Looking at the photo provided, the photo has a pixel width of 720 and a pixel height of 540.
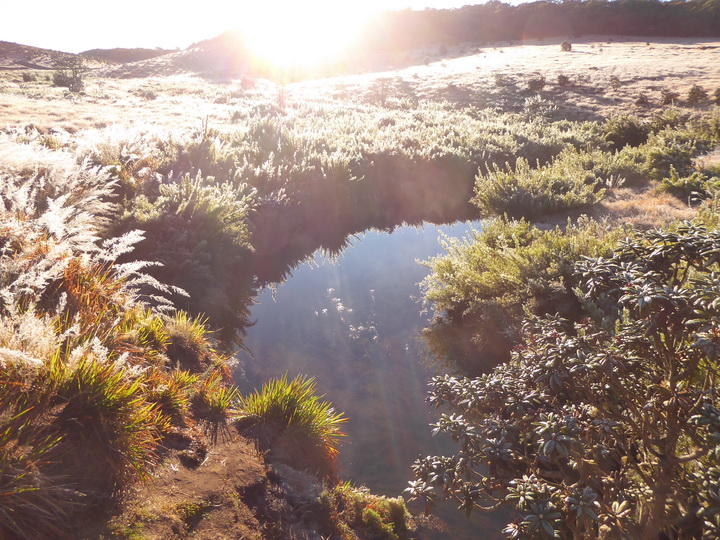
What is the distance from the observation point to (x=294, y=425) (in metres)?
4.14

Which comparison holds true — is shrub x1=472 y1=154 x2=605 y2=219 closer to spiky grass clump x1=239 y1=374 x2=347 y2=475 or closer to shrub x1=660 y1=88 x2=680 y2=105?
spiky grass clump x1=239 y1=374 x2=347 y2=475

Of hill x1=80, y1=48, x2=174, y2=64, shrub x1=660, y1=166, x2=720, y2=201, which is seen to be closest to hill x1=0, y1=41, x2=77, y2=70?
hill x1=80, y1=48, x2=174, y2=64

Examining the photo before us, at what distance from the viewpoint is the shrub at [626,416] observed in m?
2.12

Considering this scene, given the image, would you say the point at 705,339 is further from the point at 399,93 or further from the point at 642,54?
the point at 642,54

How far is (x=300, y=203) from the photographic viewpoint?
33.1 ft

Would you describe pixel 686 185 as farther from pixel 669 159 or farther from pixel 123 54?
pixel 123 54

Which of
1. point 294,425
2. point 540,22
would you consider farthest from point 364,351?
point 540,22

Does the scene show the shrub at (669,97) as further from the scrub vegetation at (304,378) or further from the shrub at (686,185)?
the shrub at (686,185)

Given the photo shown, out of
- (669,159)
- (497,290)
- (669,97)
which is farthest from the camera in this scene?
(669,97)

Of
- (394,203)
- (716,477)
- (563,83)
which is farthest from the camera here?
(563,83)

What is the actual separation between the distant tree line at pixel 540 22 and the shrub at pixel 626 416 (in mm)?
62214

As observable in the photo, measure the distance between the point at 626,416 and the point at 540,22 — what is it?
225ft

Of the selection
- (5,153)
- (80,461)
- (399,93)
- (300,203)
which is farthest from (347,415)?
(399,93)

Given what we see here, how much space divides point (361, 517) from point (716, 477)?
2802 millimetres
